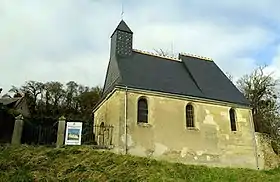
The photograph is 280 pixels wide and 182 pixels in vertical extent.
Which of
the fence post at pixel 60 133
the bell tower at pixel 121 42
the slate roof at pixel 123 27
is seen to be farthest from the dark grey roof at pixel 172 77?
the fence post at pixel 60 133

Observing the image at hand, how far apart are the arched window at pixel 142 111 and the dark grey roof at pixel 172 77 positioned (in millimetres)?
836

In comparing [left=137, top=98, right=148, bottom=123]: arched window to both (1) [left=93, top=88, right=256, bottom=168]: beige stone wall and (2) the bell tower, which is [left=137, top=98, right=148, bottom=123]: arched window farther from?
(2) the bell tower

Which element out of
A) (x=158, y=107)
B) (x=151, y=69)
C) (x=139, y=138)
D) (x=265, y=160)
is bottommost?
(x=265, y=160)

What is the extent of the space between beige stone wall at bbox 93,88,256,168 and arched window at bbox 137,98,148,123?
241mm

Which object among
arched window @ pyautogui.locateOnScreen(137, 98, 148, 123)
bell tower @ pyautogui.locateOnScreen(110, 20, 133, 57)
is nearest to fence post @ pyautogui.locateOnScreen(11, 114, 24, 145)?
arched window @ pyautogui.locateOnScreen(137, 98, 148, 123)

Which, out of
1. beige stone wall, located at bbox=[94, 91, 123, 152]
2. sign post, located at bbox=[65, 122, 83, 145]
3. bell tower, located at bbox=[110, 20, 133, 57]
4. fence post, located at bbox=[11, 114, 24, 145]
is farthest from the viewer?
bell tower, located at bbox=[110, 20, 133, 57]

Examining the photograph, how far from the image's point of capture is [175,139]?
18250mm

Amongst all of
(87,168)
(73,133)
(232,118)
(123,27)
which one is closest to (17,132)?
(73,133)

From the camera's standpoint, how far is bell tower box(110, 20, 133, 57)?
20750 millimetres

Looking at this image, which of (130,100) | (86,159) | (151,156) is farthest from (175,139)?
(86,159)

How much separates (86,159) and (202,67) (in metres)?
13.2

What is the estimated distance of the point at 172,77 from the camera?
20766 millimetres

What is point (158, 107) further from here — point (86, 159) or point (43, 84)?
point (43, 84)

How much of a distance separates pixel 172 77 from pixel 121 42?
4.17 meters
